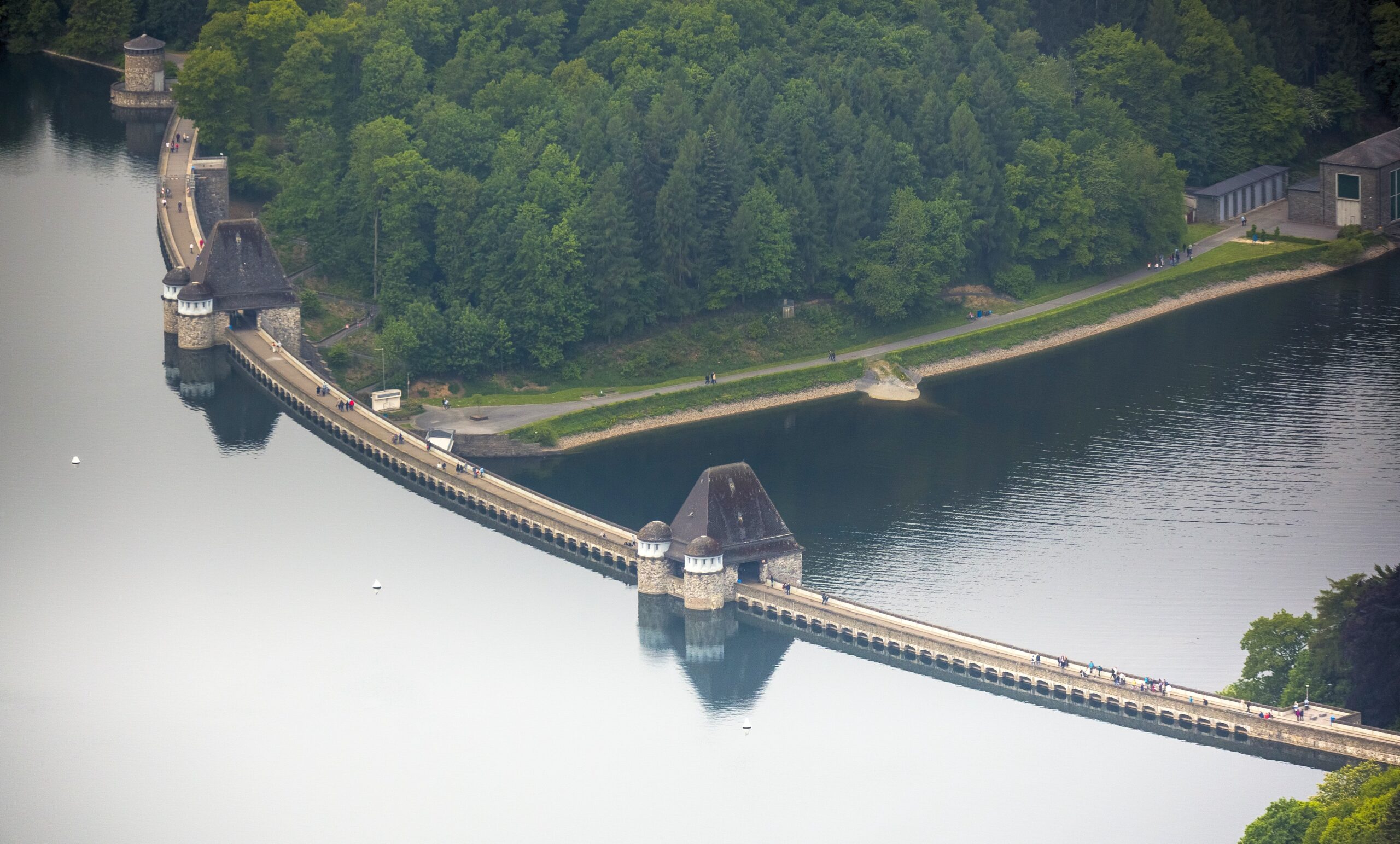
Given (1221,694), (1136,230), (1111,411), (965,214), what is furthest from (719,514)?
(1136,230)

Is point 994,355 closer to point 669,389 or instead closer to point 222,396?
point 669,389

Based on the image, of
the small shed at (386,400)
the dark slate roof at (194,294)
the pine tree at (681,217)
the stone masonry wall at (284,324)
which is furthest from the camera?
the stone masonry wall at (284,324)

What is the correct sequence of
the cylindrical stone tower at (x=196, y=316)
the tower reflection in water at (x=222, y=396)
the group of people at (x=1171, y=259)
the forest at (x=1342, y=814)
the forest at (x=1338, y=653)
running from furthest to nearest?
the group of people at (x=1171, y=259)
the cylindrical stone tower at (x=196, y=316)
the tower reflection in water at (x=222, y=396)
the forest at (x=1338, y=653)
the forest at (x=1342, y=814)

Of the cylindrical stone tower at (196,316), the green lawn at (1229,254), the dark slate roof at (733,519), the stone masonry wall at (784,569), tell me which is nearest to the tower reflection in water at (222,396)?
the cylindrical stone tower at (196,316)

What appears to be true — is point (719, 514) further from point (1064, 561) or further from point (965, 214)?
point (965, 214)

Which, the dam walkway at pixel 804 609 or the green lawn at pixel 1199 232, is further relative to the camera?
the green lawn at pixel 1199 232

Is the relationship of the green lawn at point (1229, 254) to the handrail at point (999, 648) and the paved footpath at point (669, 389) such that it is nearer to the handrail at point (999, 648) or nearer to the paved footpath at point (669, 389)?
the paved footpath at point (669, 389)

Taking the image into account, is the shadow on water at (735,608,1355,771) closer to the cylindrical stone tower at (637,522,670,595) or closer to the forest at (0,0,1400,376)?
the cylindrical stone tower at (637,522,670,595)
